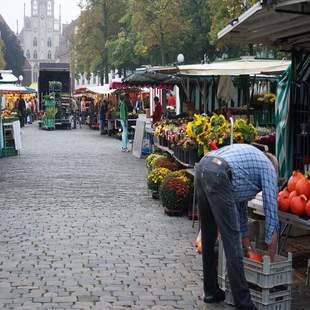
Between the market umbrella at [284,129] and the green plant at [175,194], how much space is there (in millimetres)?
1467

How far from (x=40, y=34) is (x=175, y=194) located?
176 m

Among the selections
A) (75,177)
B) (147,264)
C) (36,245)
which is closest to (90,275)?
(147,264)

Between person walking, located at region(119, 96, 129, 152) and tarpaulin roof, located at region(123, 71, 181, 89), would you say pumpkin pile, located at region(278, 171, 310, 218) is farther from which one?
person walking, located at region(119, 96, 129, 152)

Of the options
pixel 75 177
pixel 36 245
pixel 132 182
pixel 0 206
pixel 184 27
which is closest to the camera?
pixel 36 245

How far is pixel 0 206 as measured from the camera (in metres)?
11.0

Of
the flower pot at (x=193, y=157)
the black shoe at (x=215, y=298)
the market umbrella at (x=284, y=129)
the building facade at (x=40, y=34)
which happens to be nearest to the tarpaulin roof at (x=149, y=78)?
the flower pot at (x=193, y=157)

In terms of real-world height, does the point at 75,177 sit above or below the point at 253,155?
below

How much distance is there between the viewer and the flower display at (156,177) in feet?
36.8

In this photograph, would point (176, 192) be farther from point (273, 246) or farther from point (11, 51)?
point (11, 51)

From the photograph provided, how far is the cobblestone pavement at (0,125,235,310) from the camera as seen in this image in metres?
6.00

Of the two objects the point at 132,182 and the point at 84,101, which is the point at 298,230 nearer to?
the point at 132,182

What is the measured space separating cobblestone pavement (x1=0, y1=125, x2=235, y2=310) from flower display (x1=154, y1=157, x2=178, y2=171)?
645mm

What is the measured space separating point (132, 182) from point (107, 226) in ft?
15.9

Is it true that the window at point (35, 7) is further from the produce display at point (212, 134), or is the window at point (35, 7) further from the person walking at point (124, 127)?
the produce display at point (212, 134)
